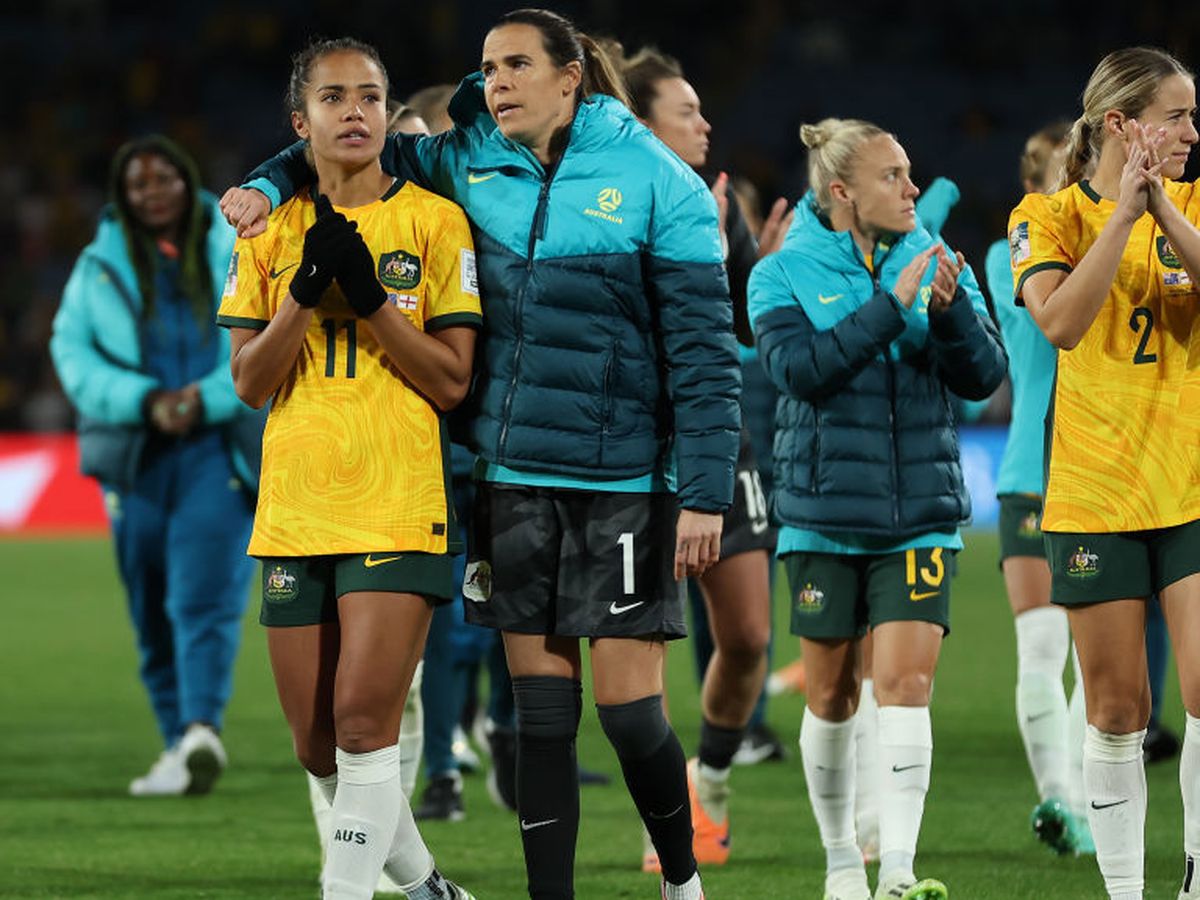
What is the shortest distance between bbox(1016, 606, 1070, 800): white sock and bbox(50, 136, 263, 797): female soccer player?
307 cm

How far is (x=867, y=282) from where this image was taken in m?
5.83

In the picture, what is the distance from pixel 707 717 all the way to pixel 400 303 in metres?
2.27

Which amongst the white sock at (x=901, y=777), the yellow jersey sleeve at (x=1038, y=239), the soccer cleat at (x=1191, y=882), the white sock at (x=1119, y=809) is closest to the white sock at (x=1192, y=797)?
the soccer cleat at (x=1191, y=882)

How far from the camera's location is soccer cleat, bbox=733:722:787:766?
8883 millimetres

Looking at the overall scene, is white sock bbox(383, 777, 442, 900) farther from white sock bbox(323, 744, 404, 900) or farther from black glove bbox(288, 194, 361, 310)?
black glove bbox(288, 194, 361, 310)

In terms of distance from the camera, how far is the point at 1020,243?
5129 millimetres

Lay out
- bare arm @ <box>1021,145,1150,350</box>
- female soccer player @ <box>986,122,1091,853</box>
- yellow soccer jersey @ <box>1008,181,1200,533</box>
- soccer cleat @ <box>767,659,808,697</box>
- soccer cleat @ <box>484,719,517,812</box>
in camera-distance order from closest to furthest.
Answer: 1. bare arm @ <box>1021,145,1150,350</box>
2. yellow soccer jersey @ <box>1008,181,1200,533</box>
3. female soccer player @ <box>986,122,1091,853</box>
4. soccer cleat @ <box>484,719,517,812</box>
5. soccer cleat @ <box>767,659,808,697</box>

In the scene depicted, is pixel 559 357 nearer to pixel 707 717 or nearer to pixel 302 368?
pixel 302 368

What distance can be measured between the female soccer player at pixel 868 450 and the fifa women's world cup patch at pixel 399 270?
1197 millimetres

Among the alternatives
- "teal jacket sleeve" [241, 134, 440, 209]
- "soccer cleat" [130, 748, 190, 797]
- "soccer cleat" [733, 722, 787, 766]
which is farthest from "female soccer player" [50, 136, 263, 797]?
"teal jacket sleeve" [241, 134, 440, 209]

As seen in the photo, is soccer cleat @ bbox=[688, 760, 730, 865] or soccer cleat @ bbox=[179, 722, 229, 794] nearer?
A: soccer cleat @ bbox=[688, 760, 730, 865]

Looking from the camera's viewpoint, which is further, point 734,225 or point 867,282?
point 734,225

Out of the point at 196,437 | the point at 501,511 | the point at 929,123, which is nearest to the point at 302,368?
the point at 501,511

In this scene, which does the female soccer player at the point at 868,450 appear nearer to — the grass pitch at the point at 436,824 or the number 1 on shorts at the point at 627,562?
the grass pitch at the point at 436,824
